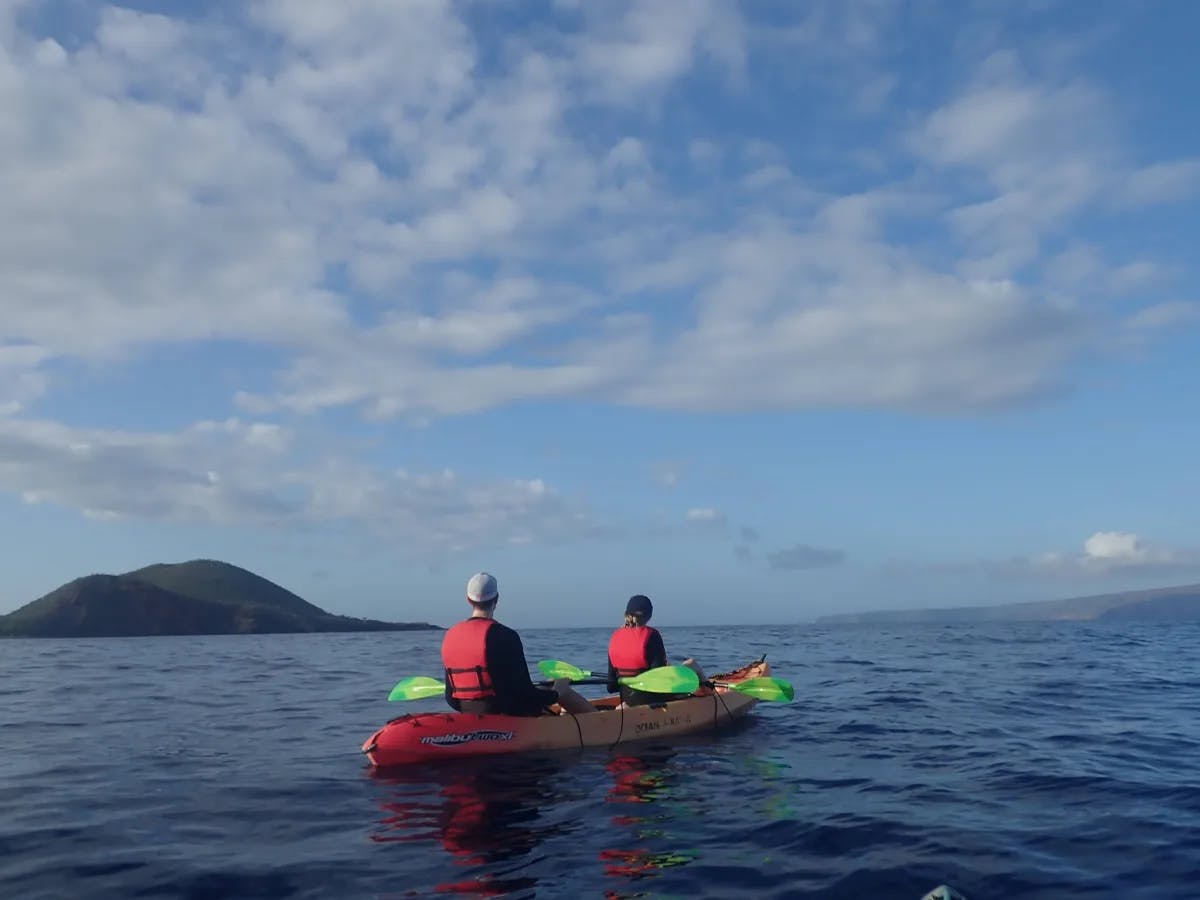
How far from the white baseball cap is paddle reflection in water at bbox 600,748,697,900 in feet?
10.9

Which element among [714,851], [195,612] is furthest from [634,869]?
[195,612]

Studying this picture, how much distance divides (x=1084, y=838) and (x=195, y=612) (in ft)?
475

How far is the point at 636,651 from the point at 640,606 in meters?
0.88

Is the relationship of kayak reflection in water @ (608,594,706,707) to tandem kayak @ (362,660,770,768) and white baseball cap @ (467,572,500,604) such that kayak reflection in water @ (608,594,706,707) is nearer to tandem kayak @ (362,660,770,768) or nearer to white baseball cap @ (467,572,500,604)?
tandem kayak @ (362,660,770,768)

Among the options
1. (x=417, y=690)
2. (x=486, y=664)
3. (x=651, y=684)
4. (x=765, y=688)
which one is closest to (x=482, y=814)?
(x=486, y=664)

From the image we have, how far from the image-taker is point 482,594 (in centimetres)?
1328

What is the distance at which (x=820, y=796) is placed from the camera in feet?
34.8

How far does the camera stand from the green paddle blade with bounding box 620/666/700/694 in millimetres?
15258

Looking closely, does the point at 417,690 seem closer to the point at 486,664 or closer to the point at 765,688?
the point at 486,664

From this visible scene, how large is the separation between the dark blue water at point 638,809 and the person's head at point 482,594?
8.00ft

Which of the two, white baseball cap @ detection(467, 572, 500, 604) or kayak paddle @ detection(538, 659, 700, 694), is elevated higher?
white baseball cap @ detection(467, 572, 500, 604)

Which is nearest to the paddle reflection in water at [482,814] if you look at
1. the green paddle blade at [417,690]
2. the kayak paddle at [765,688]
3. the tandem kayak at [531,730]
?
the tandem kayak at [531,730]

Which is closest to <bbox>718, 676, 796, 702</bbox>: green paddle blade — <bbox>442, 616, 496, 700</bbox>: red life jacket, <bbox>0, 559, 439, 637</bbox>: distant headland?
<bbox>442, 616, 496, 700</bbox>: red life jacket

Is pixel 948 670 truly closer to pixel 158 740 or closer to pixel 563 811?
pixel 563 811
